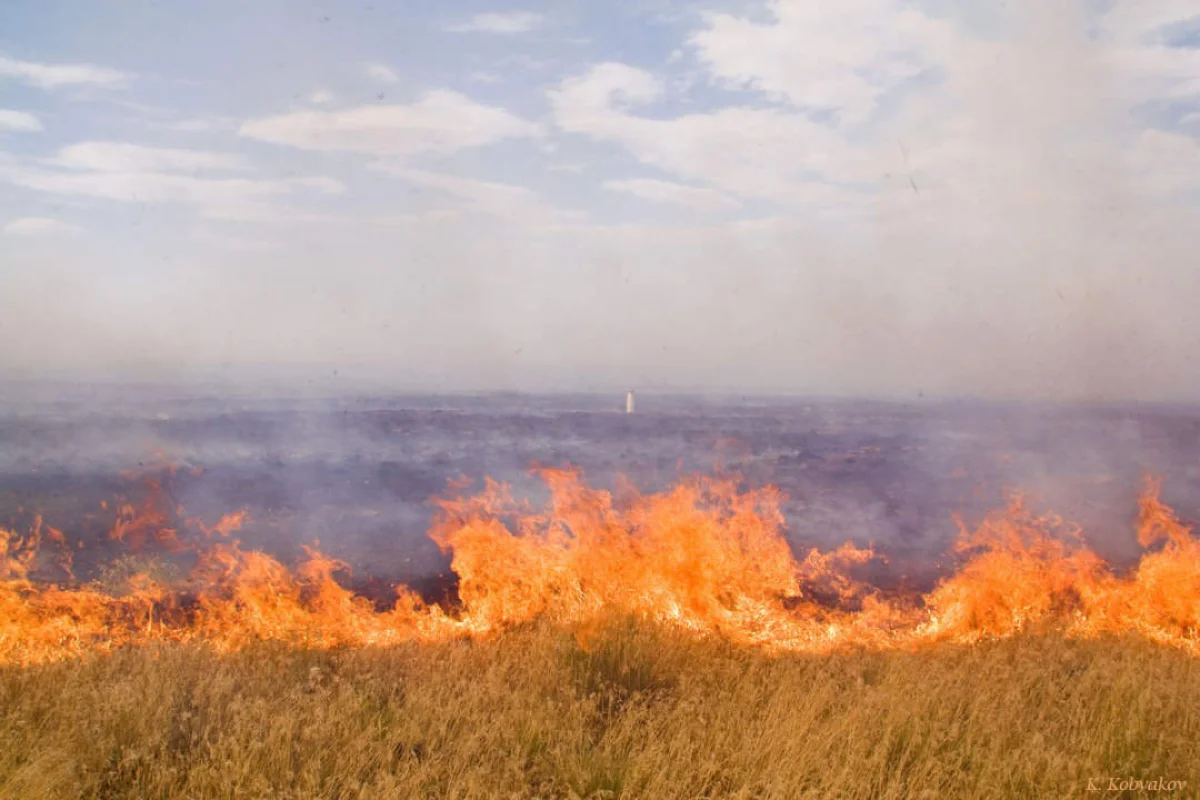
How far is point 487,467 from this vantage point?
90.2 feet

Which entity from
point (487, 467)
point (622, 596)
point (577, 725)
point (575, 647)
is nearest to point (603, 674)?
point (575, 647)

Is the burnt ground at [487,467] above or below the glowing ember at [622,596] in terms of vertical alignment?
below

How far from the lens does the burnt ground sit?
15328 mm

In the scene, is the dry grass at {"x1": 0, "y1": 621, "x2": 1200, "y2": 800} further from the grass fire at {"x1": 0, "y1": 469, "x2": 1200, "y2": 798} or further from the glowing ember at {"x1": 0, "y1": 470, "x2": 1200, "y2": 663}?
the glowing ember at {"x1": 0, "y1": 470, "x2": 1200, "y2": 663}

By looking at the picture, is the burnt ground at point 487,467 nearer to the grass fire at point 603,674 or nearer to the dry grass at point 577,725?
the grass fire at point 603,674

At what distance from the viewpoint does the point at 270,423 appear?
40812 millimetres

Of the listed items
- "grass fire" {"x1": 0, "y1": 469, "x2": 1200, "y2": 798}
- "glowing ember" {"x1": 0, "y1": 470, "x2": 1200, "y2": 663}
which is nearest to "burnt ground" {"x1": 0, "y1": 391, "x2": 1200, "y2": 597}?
"glowing ember" {"x1": 0, "y1": 470, "x2": 1200, "y2": 663}

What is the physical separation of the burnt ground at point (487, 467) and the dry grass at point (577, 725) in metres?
4.99

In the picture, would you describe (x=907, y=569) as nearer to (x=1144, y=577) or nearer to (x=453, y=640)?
(x=1144, y=577)

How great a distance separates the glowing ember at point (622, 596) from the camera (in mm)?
8195

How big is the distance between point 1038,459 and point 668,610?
33.2m

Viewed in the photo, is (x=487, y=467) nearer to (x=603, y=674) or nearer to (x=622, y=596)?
(x=622, y=596)

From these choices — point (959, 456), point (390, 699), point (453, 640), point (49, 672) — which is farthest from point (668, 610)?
point (959, 456)

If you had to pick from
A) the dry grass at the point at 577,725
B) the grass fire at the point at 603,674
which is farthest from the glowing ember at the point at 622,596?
the dry grass at the point at 577,725
